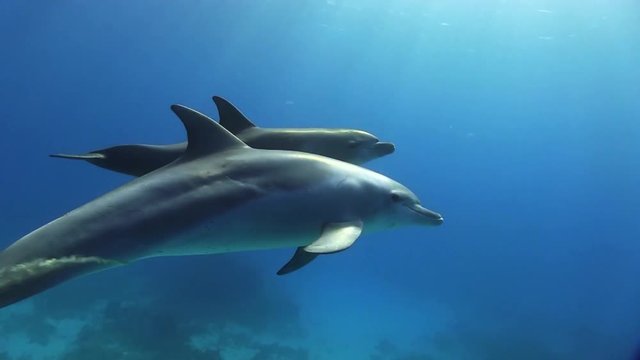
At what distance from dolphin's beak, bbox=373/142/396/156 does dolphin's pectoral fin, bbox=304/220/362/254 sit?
235cm

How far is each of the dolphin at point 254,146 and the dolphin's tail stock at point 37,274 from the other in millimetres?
1333

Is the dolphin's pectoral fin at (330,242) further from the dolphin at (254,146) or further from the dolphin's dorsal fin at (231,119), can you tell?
the dolphin's dorsal fin at (231,119)

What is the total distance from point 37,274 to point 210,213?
1250 mm

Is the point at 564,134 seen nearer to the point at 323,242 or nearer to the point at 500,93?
the point at 500,93

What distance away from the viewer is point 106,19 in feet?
131

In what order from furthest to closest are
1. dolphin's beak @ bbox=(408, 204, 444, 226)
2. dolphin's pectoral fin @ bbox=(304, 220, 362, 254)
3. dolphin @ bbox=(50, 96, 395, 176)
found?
1. dolphin's beak @ bbox=(408, 204, 444, 226)
2. dolphin @ bbox=(50, 96, 395, 176)
3. dolphin's pectoral fin @ bbox=(304, 220, 362, 254)

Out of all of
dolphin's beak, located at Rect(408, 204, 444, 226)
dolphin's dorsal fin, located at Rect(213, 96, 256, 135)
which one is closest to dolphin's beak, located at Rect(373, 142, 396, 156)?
dolphin's beak, located at Rect(408, 204, 444, 226)

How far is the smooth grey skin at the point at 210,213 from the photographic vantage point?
3783 millimetres

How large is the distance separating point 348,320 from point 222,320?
11.0 metres

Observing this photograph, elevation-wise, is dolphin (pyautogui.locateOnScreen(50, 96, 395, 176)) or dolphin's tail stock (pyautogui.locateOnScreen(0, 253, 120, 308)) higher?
dolphin (pyautogui.locateOnScreen(50, 96, 395, 176))

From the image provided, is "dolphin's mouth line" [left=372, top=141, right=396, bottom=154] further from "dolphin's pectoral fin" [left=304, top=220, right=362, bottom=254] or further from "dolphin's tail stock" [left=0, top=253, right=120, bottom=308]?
"dolphin's tail stock" [left=0, top=253, right=120, bottom=308]

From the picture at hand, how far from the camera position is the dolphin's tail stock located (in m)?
3.47

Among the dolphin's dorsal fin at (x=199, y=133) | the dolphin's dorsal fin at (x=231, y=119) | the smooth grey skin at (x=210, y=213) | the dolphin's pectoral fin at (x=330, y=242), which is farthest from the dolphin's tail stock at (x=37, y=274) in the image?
the dolphin's dorsal fin at (x=231, y=119)

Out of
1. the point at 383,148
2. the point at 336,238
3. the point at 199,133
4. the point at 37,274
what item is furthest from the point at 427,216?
the point at 37,274
